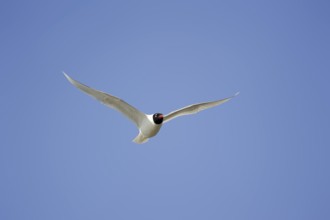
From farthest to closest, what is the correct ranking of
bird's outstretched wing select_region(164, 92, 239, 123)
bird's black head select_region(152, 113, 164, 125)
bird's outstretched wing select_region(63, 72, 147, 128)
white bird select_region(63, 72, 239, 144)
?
bird's outstretched wing select_region(164, 92, 239, 123) < bird's black head select_region(152, 113, 164, 125) < white bird select_region(63, 72, 239, 144) < bird's outstretched wing select_region(63, 72, 147, 128)

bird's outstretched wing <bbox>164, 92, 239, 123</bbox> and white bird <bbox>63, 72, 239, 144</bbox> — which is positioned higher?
bird's outstretched wing <bbox>164, 92, 239, 123</bbox>

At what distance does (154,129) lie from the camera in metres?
17.4

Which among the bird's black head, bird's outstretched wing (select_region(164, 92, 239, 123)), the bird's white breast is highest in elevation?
bird's outstretched wing (select_region(164, 92, 239, 123))

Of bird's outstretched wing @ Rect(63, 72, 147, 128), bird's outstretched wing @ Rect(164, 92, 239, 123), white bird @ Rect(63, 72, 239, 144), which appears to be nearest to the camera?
bird's outstretched wing @ Rect(63, 72, 147, 128)

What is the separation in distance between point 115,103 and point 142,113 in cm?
87

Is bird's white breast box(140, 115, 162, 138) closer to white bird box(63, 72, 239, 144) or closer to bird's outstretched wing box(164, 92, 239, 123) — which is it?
white bird box(63, 72, 239, 144)

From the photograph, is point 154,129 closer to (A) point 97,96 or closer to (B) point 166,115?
(B) point 166,115

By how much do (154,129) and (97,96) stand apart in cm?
192

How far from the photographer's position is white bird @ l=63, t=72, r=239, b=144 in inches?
643

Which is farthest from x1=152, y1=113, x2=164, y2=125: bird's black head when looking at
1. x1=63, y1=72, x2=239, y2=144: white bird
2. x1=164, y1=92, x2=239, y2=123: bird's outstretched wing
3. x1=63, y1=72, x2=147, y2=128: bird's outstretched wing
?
x1=164, y1=92, x2=239, y2=123: bird's outstretched wing

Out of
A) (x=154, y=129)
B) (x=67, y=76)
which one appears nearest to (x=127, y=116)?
(x=154, y=129)

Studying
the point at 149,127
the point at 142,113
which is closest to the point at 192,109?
the point at 149,127

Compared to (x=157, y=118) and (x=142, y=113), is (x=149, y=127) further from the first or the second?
(x=142, y=113)

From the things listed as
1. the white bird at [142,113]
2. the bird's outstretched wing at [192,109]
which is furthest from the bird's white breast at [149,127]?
the bird's outstretched wing at [192,109]
